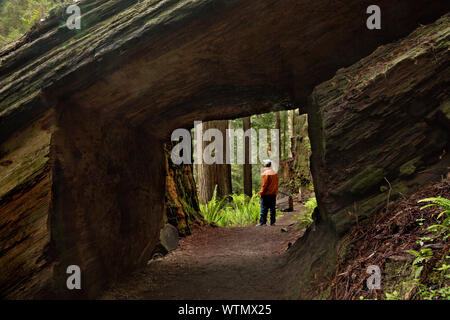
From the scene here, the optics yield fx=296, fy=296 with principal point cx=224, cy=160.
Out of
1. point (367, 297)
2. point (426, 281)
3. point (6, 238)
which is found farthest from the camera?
Result: point (6, 238)

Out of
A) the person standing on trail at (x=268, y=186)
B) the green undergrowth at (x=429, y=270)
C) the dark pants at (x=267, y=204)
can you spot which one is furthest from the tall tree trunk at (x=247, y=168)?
the green undergrowth at (x=429, y=270)

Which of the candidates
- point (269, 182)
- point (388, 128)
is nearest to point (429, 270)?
point (388, 128)

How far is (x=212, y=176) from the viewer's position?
12.6 metres

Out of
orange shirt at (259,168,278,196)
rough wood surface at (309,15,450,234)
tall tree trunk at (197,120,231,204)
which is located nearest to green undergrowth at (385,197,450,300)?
rough wood surface at (309,15,450,234)

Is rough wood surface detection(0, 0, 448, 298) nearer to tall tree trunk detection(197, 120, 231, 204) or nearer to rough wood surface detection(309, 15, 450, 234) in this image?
rough wood surface detection(309, 15, 450, 234)

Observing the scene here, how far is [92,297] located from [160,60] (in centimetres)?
341

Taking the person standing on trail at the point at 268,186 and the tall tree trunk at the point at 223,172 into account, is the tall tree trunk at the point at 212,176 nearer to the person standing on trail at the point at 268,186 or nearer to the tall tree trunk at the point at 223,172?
the tall tree trunk at the point at 223,172

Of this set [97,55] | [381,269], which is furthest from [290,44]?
[381,269]

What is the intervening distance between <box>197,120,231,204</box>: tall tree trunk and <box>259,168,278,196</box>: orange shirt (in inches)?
140

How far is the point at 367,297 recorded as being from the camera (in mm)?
2572

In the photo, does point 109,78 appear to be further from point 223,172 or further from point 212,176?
point 223,172

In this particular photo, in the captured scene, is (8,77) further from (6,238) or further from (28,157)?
(6,238)

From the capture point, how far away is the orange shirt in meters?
9.23

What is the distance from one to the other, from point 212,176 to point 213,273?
773cm
